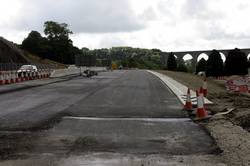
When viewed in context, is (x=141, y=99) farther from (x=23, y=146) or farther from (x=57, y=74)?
(x=57, y=74)

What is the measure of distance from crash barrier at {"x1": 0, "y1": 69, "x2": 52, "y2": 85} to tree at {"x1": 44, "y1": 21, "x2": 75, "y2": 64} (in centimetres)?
9099

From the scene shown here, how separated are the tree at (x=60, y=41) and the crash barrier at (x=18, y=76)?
299 ft

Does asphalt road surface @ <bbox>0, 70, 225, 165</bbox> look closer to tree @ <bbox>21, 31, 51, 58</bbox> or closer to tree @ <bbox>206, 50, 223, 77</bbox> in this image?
tree @ <bbox>206, 50, 223, 77</bbox>

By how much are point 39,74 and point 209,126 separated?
40703mm

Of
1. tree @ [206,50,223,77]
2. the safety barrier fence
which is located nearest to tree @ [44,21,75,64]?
tree @ [206,50,223,77]

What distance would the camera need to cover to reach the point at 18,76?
4638 cm

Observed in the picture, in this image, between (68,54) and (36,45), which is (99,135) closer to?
(36,45)

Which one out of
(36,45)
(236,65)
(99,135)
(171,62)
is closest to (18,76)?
(99,135)

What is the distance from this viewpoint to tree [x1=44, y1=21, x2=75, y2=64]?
148 meters

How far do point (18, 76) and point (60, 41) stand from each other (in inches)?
4225

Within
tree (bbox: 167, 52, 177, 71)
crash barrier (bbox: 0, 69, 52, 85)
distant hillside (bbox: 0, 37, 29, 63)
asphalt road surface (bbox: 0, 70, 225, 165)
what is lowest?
tree (bbox: 167, 52, 177, 71)

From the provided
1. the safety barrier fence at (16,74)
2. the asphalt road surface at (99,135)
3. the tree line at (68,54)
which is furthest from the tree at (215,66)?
the asphalt road surface at (99,135)

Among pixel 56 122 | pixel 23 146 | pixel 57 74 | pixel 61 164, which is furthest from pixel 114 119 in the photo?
pixel 57 74

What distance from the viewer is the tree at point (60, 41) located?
148m
